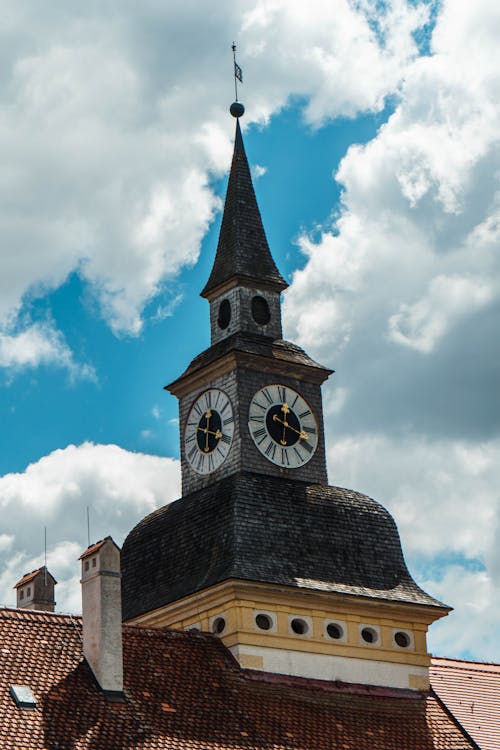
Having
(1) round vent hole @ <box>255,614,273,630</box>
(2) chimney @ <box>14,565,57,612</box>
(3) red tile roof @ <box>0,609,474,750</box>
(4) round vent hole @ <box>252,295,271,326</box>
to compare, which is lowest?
(3) red tile roof @ <box>0,609,474,750</box>

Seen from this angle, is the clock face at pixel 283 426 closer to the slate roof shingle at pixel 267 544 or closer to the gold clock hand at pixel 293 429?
the gold clock hand at pixel 293 429

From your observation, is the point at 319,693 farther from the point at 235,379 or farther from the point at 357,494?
the point at 235,379

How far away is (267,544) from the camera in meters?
44.1

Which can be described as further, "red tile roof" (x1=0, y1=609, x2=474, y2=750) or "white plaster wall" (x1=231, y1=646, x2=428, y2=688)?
"white plaster wall" (x1=231, y1=646, x2=428, y2=688)

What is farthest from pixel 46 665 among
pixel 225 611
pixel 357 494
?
pixel 357 494

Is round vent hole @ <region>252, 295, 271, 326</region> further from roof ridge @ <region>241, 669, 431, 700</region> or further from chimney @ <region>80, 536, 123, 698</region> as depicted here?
chimney @ <region>80, 536, 123, 698</region>

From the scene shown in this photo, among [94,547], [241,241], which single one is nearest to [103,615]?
[94,547]

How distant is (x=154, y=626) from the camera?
1779 inches

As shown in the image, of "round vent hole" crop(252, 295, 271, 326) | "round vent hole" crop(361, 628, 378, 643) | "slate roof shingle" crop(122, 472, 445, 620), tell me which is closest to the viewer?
"slate roof shingle" crop(122, 472, 445, 620)

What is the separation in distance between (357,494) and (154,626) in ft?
23.8

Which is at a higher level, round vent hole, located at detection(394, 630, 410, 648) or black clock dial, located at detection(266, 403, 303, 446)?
black clock dial, located at detection(266, 403, 303, 446)

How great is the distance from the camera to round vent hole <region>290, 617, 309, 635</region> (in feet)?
143

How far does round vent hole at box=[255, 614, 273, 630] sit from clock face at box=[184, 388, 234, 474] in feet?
19.0

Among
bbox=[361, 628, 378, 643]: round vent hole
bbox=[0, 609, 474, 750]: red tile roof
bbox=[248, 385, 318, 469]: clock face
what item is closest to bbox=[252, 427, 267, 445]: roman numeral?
bbox=[248, 385, 318, 469]: clock face
